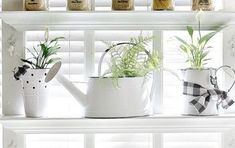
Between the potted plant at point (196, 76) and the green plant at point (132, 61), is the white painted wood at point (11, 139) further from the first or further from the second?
the potted plant at point (196, 76)

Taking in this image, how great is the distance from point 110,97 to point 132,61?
13 cm

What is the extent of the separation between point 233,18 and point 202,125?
13.6 inches

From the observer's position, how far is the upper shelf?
1.40 metres

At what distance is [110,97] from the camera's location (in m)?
A: 1.40

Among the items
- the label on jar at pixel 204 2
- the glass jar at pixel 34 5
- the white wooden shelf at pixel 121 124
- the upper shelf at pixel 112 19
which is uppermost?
the label on jar at pixel 204 2

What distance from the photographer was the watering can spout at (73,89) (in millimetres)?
1412

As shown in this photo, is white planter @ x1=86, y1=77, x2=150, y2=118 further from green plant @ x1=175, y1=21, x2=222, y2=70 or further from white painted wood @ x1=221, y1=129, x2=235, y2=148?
white painted wood @ x1=221, y1=129, x2=235, y2=148

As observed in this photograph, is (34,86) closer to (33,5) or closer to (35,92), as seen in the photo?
(35,92)

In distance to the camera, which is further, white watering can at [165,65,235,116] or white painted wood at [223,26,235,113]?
white painted wood at [223,26,235,113]

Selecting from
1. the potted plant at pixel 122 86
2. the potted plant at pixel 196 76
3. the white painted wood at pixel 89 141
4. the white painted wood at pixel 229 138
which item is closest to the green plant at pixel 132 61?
the potted plant at pixel 122 86

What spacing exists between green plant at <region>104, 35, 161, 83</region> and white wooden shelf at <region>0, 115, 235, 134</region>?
143 millimetres

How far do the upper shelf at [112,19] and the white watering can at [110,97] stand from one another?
0.19m

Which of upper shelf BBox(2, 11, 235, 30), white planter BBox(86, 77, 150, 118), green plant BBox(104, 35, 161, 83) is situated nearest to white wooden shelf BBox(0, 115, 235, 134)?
white planter BBox(86, 77, 150, 118)

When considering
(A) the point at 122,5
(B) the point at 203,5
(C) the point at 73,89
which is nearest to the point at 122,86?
(C) the point at 73,89
